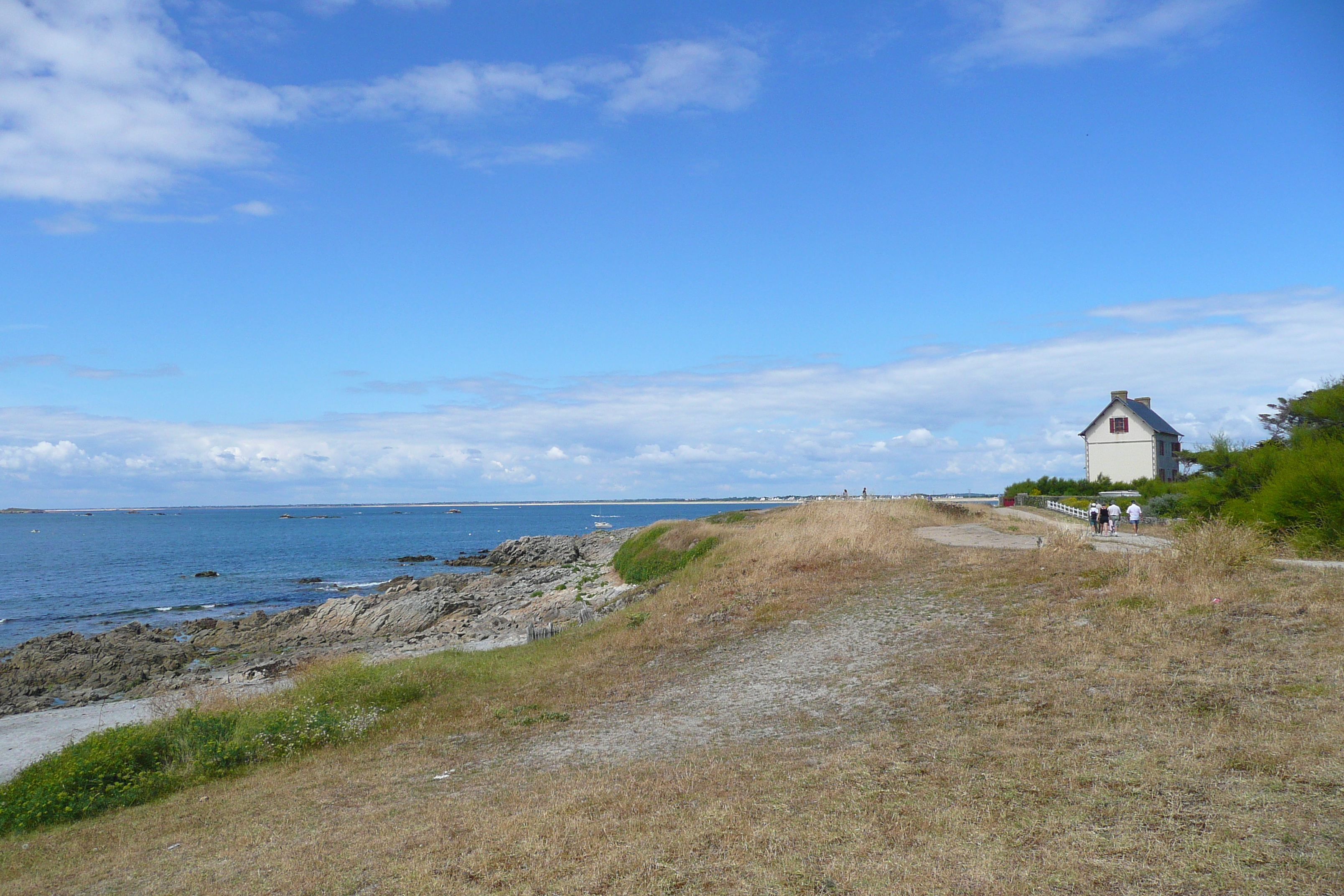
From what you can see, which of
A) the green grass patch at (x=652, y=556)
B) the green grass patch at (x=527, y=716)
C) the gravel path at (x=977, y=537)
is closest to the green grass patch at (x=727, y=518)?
the green grass patch at (x=652, y=556)

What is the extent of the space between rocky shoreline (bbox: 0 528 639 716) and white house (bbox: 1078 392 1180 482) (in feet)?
115

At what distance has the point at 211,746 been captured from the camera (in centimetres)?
1168

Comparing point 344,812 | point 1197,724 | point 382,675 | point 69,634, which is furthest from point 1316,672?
point 69,634

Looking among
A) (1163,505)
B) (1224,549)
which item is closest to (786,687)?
(1224,549)

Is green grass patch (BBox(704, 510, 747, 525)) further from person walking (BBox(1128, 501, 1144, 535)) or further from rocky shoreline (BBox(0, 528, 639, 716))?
person walking (BBox(1128, 501, 1144, 535))

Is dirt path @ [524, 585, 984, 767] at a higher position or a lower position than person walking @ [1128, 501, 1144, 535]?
lower

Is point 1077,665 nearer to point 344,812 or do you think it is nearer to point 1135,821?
point 1135,821

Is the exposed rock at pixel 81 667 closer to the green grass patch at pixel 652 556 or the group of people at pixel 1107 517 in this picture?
the green grass patch at pixel 652 556

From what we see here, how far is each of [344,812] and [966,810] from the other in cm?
633

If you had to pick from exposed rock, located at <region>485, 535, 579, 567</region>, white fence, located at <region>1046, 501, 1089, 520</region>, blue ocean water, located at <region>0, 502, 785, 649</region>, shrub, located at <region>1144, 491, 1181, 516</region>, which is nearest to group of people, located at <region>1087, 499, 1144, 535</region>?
white fence, located at <region>1046, 501, 1089, 520</region>

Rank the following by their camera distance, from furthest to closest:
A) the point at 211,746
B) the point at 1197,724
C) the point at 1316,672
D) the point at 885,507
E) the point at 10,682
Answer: the point at 885,507 → the point at 10,682 → the point at 211,746 → the point at 1316,672 → the point at 1197,724

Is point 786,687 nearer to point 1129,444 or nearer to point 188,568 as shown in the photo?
point 1129,444

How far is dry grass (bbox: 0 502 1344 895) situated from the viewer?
5.81m

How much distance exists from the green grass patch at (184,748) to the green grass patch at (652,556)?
13999mm
